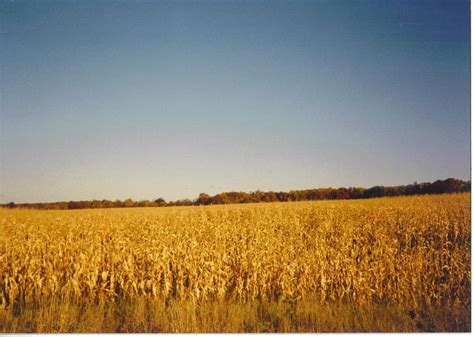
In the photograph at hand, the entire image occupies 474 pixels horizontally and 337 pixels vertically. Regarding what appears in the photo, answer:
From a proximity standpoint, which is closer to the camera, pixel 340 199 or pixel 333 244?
pixel 333 244

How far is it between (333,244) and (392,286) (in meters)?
1.43

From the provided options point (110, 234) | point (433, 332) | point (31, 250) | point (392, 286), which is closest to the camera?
point (433, 332)

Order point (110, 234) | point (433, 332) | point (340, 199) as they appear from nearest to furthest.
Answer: point (433, 332) → point (110, 234) → point (340, 199)

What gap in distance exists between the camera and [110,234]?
762cm

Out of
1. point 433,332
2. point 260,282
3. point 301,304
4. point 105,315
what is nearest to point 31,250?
point 105,315

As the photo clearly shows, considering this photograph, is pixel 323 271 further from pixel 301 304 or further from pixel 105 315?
pixel 105 315

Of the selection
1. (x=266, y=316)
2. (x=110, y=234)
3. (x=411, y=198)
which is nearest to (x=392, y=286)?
(x=266, y=316)

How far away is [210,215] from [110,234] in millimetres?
3751

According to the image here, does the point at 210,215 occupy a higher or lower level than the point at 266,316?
higher

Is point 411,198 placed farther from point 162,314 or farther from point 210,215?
point 162,314

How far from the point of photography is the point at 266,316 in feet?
16.7

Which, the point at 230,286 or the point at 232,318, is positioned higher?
the point at 230,286

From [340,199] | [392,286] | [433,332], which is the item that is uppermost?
[340,199]

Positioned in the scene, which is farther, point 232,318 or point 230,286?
point 230,286
